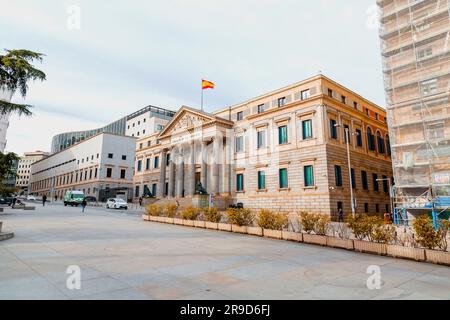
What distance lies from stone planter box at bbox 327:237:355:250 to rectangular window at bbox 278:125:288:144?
70.4 ft

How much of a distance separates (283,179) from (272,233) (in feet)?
59.7

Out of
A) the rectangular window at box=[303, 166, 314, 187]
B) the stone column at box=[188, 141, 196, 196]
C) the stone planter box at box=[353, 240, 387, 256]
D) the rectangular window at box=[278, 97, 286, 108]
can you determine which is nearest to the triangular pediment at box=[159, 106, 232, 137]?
the stone column at box=[188, 141, 196, 196]

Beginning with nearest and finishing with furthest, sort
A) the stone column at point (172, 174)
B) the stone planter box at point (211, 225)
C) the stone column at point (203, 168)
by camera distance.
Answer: the stone planter box at point (211, 225) < the stone column at point (203, 168) < the stone column at point (172, 174)

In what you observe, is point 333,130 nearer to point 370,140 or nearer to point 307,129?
point 307,129

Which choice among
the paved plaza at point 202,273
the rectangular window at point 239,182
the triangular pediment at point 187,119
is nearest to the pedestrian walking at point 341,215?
the rectangular window at point 239,182

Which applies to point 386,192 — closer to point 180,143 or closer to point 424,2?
point 424,2

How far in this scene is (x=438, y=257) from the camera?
335 inches

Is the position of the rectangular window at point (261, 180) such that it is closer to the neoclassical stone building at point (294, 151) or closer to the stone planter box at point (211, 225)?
the neoclassical stone building at point (294, 151)

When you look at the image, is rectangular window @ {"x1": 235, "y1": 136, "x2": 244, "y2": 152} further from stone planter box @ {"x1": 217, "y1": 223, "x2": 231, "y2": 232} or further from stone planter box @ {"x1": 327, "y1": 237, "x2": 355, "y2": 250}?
stone planter box @ {"x1": 327, "y1": 237, "x2": 355, "y2": 250}

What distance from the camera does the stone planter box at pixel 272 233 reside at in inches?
533

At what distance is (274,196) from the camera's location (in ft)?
104

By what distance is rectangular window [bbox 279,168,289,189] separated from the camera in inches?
1227

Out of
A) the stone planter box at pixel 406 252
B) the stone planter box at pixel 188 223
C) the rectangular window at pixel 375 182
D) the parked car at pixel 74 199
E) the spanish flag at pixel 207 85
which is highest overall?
the spanish flag at pixel 207 85

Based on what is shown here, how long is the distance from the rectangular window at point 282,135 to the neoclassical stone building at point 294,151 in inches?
3.2
